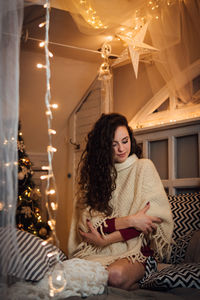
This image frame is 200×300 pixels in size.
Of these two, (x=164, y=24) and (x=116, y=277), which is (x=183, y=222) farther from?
(x=164, y=24)

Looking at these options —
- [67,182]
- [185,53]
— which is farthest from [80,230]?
[67,182]

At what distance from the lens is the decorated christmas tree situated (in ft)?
10.8

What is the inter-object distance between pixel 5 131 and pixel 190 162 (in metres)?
1.74

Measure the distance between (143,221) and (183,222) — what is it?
354mm

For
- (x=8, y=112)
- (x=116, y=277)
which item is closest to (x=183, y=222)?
(x=116, y=277)

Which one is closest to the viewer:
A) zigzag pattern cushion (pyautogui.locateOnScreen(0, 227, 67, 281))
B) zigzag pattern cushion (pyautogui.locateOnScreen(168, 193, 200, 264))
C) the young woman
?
zigzag pattern cushion (pyautogui.locateOnScreen(0, 227, 67, 281))

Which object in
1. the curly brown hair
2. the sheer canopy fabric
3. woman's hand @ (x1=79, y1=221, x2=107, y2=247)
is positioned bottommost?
woman's hand @ (x1=79, y1=221, x2=107, y2=247)

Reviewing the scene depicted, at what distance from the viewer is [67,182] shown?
4.53 meters

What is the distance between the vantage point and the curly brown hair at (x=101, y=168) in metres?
2.06

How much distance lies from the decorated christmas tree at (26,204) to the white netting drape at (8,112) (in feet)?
7.15

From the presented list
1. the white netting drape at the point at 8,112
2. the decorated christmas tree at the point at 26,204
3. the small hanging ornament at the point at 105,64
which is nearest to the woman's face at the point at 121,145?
the white netting drape at the point at 8,112

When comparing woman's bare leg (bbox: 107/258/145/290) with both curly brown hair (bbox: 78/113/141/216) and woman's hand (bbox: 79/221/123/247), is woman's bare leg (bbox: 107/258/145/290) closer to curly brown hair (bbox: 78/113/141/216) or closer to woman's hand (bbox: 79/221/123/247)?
woman's hand (bbox: 79/221/123/247)

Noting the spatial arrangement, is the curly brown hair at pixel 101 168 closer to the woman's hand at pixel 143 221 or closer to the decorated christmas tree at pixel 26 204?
the woman's hand at pixel 143 221

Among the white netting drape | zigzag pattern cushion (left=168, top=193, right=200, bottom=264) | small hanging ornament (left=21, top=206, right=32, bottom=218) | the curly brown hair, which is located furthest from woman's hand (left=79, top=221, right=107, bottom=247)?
small hanging ornament (left=21, top=206, right=32, bottom=218)
